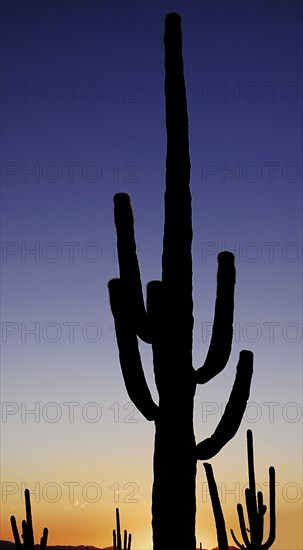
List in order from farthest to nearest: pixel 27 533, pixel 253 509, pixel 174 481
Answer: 1. pixel 27 533
2. pixel 253 509
3. pixel 174 481

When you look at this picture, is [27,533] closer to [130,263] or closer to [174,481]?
[174,481]

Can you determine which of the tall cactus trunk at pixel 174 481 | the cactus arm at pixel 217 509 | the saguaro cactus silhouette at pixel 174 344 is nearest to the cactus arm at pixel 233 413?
the saguaro cactus silhouette at pixel 174 344

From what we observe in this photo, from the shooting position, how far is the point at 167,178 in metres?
10.6

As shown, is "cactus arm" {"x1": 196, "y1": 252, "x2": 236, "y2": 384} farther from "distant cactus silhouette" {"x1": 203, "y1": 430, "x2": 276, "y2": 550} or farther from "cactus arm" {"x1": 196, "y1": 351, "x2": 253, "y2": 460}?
"distant cactus silhouette" {"x1": 203, "y1": 430, "x2": 276, "y2": 550}

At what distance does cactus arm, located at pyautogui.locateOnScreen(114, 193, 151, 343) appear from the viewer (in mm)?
10156

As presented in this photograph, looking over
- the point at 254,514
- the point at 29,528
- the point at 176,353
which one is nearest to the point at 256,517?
the point at 254,514

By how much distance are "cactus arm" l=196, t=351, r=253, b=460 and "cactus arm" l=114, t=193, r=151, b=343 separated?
1.23 metres

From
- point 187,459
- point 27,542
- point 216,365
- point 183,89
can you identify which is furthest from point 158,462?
point 27,542

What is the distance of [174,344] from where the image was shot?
10.2m

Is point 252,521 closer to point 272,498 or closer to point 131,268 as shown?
point 272,498

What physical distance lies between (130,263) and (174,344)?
1.04 m

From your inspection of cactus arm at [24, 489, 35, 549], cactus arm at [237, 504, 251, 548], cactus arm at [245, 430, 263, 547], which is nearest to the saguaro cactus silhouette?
cactus arm at [245, 430, 263, 547]

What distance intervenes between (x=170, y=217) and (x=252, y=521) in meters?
6.32

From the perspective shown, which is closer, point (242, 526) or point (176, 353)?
point (176, 353)
